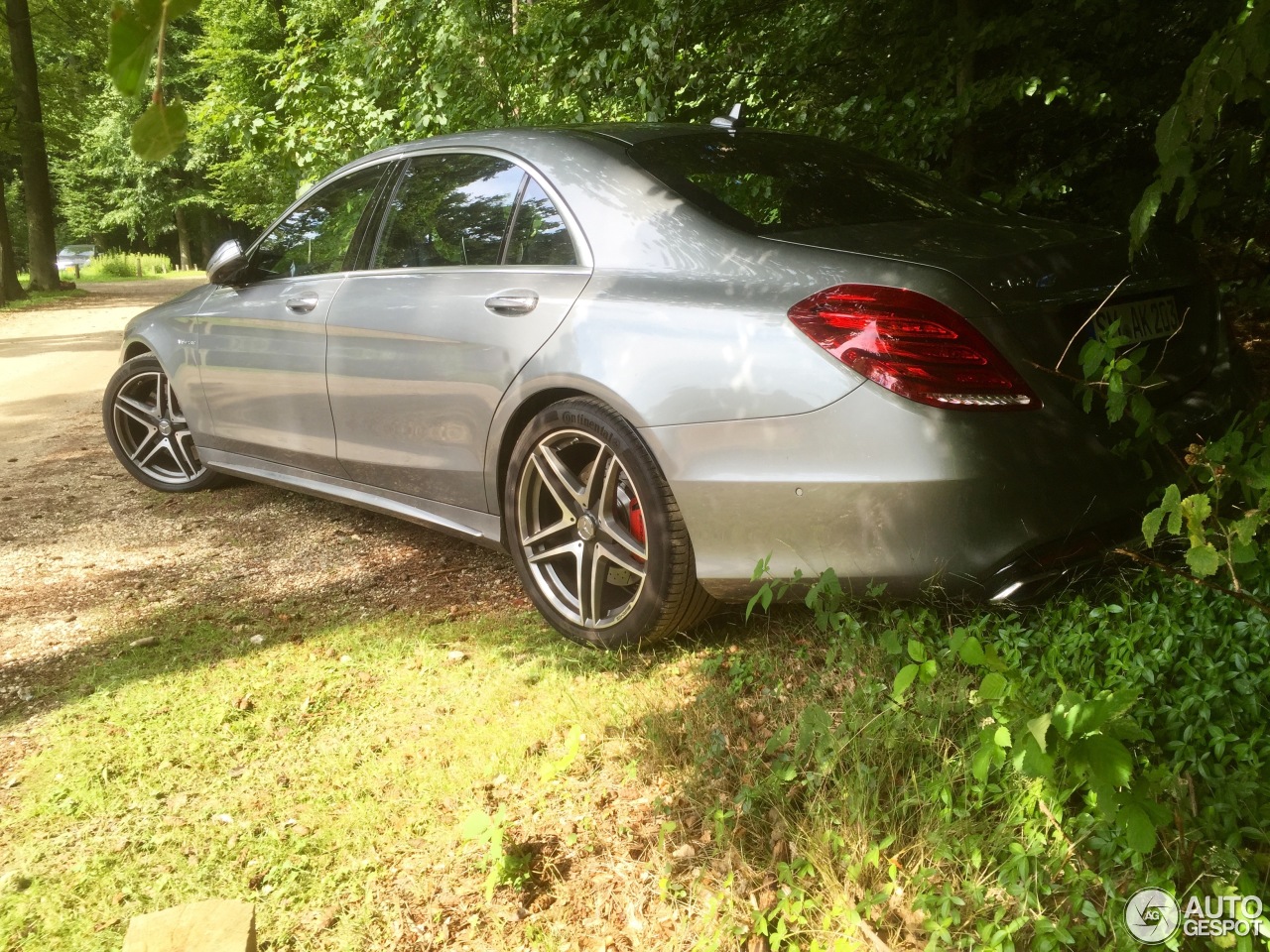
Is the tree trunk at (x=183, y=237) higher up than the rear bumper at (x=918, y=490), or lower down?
lower down

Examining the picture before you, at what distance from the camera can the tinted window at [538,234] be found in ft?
11.9

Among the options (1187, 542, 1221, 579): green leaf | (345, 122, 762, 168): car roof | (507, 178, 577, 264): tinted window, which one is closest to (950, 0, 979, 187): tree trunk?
(345, 122, 762, 168): car roof

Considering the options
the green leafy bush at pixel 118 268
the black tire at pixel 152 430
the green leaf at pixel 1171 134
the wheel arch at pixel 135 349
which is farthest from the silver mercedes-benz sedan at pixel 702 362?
the green leafy bush at pixel 118 268

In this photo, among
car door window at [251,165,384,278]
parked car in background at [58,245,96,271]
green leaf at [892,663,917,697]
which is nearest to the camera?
green leaf at [892,663,917,697]

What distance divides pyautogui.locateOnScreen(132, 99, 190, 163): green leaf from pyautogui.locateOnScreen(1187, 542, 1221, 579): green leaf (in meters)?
2.19

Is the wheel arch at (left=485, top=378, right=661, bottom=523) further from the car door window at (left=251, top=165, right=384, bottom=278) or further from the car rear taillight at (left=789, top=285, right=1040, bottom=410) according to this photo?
the car door window at (left=251, top=165, right=384, bottom=278)

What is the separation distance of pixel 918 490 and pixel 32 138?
81.2 ft

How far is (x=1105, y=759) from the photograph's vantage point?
1958mm

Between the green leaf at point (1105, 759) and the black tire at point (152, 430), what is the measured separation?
4.78 m

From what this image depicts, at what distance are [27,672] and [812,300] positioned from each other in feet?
9.65

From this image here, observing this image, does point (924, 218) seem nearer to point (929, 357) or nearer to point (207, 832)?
point (929, 357)

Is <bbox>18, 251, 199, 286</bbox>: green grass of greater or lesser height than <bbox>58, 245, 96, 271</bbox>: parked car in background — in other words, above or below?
above

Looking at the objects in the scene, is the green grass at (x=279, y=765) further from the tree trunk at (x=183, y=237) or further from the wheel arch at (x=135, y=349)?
the tree trunk at (x=183, y=237)

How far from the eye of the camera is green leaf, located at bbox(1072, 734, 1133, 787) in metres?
1.94
